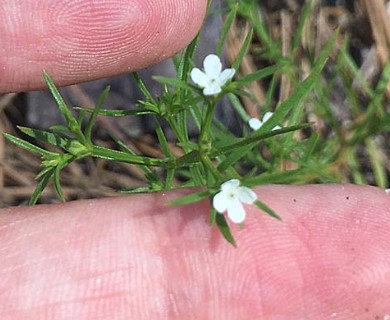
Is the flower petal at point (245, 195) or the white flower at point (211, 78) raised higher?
the white flower at point (211, 78)

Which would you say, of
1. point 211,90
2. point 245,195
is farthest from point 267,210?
point 211,90

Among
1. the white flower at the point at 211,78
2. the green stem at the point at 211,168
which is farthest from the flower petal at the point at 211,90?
the green stem at the point at 211,168

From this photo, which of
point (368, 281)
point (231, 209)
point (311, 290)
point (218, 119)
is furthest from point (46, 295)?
point (218, 119)

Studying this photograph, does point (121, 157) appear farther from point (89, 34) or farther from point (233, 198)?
point (89, 34)

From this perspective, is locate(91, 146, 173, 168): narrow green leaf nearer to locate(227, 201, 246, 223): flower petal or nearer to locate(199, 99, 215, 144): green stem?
locate(199, 99, 215, 144): green stem

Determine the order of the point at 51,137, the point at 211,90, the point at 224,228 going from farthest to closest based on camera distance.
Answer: the point at 51,137
the point at 224,228
the point at 211,90

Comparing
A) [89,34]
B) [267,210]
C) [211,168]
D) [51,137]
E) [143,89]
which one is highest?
[89,34]

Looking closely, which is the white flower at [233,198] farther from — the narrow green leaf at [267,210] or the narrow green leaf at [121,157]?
the narrow green leaf at [121,157]
